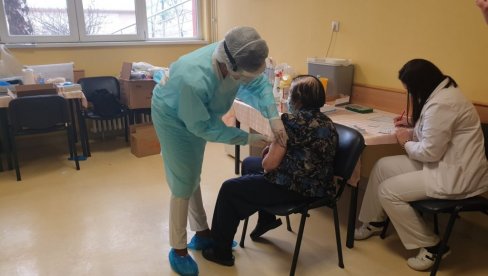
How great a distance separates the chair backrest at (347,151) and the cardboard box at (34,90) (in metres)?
2.63

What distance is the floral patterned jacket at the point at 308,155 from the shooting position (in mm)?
1693

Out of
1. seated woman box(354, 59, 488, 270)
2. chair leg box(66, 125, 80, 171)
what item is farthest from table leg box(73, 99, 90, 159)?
seated woman box(354, 59, 488, 270)

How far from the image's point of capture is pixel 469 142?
177cm

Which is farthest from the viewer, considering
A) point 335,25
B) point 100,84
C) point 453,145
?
point 100,84

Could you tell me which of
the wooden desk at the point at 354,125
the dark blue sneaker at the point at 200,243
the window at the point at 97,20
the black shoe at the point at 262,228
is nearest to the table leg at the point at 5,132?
the window at the point at 97,20

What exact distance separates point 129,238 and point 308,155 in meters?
1.28

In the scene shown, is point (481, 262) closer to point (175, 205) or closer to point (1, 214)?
point (175, 205)

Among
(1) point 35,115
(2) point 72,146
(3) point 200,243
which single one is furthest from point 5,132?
(3) point 200,243

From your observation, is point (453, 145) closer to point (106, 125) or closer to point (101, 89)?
point (101, 89)

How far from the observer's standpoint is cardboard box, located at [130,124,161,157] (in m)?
3.68

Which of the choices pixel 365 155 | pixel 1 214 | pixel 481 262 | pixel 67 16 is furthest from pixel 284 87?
pixel 67 16

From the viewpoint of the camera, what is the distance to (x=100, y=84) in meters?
4.04

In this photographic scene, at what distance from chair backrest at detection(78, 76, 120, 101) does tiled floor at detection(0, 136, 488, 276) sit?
3.72 feet

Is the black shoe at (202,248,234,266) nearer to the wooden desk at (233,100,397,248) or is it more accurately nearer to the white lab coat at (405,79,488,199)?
the wooden desk at (233,100,397,248)
